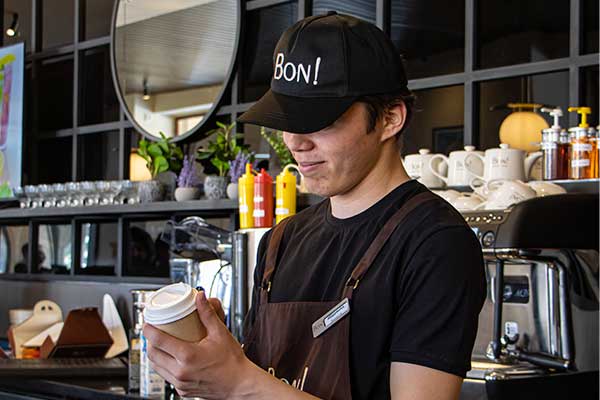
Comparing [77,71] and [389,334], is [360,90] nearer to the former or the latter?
[389,334]

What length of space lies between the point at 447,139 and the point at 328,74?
195 cm

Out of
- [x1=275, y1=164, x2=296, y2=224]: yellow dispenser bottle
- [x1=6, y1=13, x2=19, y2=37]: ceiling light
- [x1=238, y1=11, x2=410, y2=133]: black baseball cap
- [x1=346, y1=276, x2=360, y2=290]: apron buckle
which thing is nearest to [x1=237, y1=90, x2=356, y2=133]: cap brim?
[x1=238, y1=11, x2=410, y2=133]: black baseball cap

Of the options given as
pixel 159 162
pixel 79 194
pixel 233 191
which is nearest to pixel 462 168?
pixel 233 191

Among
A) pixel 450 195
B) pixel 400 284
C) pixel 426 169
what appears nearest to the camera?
pixel 400 284

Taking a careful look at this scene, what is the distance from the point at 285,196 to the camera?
3.14m

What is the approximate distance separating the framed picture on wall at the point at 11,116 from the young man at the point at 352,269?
3.68 metres

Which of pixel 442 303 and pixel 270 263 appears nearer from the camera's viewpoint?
pixel 442 303

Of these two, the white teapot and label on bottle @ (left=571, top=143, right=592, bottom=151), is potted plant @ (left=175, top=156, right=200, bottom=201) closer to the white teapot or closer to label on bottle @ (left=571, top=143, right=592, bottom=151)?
the white teapot

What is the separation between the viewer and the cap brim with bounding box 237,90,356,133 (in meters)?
1.33

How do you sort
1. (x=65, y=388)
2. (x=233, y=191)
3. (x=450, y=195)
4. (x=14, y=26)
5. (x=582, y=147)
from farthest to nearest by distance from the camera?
(x=14, y=26), (x=233, y=191), (x=65, y=388), (x=450, y=195), (x=582, y=147)

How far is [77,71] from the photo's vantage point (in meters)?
4.81

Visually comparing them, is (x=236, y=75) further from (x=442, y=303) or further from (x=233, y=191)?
(x=442, y=303)

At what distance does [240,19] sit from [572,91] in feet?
5.11

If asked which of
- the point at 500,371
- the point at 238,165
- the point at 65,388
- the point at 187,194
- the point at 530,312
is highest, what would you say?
the point at 238,165
